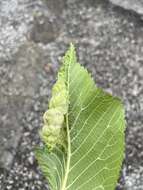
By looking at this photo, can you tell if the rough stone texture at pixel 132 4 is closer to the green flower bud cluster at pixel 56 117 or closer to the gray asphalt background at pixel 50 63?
the gray asphalt background at pixel 50 63

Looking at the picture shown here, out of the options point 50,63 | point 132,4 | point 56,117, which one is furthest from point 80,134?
point 132,4

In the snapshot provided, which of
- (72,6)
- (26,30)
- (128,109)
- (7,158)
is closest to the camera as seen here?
(7,158)

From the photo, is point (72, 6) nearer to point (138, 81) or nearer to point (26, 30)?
point (26, 30)

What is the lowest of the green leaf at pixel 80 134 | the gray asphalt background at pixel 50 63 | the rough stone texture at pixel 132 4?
the gray asphalt background at pixel 50 63

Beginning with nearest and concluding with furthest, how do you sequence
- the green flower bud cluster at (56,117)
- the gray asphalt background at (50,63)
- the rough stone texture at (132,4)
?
the green flower bud cluster at (56,117), the gray asphalt background at (50,63), the rough stone texture at (132,4)

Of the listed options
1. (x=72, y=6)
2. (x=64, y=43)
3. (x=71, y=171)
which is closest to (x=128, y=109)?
(x=64, y=43)

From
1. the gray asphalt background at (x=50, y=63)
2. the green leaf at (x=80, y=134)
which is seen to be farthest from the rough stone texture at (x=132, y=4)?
the green leaf at (x=80, y=134)

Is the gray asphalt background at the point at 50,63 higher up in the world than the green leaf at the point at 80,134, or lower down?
lower down
